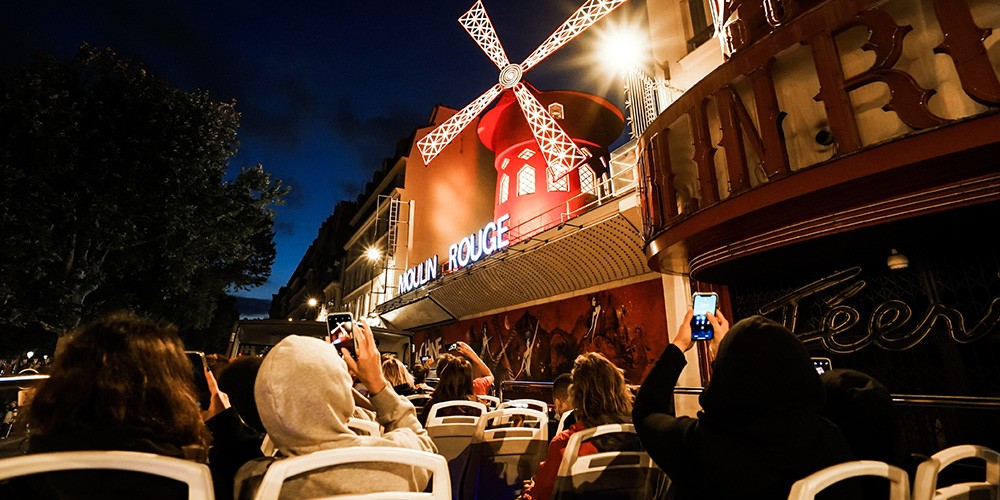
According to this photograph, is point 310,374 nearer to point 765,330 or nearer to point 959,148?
point 765,330

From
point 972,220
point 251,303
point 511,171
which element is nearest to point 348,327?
Answer: point 972,220

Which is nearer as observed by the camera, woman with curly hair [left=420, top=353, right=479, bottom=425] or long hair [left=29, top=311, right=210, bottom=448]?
long hair [left=29, top=311, right=210, bottom=448]

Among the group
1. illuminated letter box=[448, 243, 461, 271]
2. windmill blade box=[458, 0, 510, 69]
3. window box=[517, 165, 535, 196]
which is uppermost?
windmill blade box=[458, 0, 510, 69]

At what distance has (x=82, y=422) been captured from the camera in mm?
1393

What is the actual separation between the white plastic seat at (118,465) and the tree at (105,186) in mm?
10823

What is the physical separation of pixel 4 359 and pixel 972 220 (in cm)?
2356

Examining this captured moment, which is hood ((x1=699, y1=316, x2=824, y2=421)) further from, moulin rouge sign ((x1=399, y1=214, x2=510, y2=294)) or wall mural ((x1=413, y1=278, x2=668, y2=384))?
moulin rouge sign ((x1=399, y1=214, x2=510, y2=294))

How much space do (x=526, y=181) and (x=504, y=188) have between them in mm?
1226

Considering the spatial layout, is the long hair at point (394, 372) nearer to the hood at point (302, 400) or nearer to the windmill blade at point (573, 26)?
the hood at point (302, 400)

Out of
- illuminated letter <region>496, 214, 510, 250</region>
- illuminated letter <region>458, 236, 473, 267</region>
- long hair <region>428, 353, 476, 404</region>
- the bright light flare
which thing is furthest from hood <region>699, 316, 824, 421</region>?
illuminated letter <region>458, 236, 473, 267</region>

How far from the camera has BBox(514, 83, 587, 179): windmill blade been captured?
1263 cm

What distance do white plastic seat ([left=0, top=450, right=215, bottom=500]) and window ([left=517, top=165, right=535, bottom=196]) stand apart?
15.4 meters

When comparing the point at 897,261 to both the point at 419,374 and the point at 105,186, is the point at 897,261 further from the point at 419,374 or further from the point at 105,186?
the point at 105,186

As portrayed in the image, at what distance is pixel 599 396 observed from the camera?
9.14 feet
